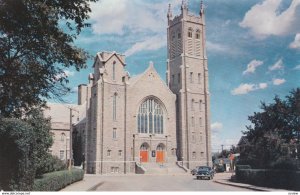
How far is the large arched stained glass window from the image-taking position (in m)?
53.1

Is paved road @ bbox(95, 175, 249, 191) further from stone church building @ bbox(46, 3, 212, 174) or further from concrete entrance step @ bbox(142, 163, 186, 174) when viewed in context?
stone church building @ bbox(46, 3, 212, 174)

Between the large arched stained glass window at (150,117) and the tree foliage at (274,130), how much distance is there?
2490cm

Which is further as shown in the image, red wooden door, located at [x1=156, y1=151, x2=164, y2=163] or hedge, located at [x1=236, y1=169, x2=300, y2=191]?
red wooden door, located at [x1=156, y1=151, x2=164, y2=163]

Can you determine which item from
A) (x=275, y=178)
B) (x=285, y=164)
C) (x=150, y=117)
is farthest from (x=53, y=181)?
(x=150, y=117)

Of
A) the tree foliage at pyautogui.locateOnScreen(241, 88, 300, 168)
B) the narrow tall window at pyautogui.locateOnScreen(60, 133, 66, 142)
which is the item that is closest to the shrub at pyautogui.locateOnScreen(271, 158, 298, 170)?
the tree foliage at pyautogui.locateOnScreen(241, 88, 300, 168)

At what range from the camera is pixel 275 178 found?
2166 cm

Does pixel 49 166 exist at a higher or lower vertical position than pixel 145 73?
lower

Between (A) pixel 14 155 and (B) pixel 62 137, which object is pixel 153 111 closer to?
(B) pixel 62 137

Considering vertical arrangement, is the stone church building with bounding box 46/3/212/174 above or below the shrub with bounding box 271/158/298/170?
above

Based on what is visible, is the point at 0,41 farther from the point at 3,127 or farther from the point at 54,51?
the point at 3,127

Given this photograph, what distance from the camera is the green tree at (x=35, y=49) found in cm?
1354

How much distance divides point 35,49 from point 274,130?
17.0 metres

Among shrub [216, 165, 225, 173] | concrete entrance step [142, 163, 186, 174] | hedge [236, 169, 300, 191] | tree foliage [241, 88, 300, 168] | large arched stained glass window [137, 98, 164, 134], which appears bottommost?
shrub [216, 165, 225, 173]

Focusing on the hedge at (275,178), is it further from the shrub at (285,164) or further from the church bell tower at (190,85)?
the church bell tower at (190,85)
